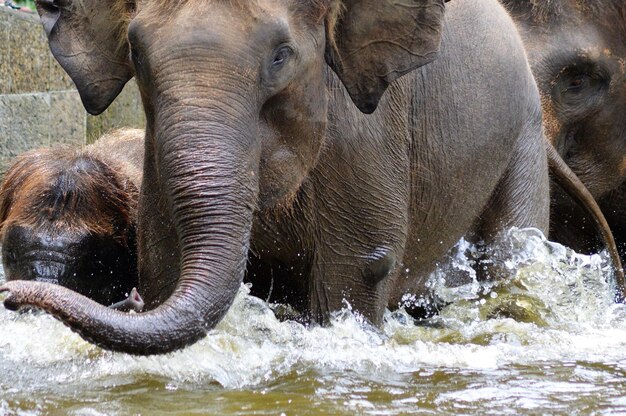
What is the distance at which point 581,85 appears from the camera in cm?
1063

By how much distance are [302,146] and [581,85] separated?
518cm

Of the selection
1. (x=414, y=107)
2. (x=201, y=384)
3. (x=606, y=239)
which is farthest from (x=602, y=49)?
(x=201, y=384)

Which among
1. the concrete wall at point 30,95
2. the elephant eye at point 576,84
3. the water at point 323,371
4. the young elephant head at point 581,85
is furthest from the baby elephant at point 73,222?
the elephant eye at point 576,84

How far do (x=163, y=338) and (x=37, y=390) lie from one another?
730 mm

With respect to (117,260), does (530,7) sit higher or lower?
higher

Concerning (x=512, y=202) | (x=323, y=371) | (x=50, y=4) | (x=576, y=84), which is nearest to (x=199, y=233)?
(x=323, y=371)

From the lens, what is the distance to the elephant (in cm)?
516

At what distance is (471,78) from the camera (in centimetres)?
747

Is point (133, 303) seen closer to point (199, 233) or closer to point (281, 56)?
point (199, 233)

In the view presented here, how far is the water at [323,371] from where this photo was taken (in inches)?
213

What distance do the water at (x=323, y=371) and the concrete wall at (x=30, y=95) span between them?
12.5ft

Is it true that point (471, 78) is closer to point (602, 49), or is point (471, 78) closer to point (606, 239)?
point (606, 239)

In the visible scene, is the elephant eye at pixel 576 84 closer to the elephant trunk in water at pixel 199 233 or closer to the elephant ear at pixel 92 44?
the elephant ear at pixel 92 44

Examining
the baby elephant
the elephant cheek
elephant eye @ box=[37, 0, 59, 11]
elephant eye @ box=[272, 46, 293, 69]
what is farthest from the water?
elephant eye @ box=[37, 0, 59, 11]
